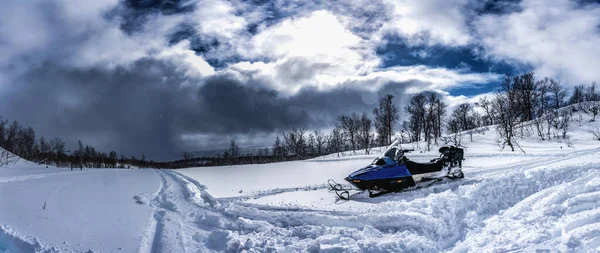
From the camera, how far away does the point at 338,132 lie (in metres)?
74.6

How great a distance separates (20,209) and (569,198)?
11.0m

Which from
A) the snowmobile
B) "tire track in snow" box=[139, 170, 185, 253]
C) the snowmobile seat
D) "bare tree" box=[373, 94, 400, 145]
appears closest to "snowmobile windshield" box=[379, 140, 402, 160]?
A: the snowmobile

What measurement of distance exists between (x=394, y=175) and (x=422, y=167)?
4.16 feet

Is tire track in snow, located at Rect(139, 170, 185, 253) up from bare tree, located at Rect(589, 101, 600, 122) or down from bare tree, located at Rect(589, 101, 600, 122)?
down

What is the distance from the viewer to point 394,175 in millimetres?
10859

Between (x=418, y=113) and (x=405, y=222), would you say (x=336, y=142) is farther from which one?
(x=405, y=222)

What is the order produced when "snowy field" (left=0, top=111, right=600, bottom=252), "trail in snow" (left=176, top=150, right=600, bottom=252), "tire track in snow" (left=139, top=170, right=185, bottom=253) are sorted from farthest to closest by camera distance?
"tire track in snow" (left=139, top=170, right=185, bottom=253) → "trail in snow" (left=176, top=150, right=600, bottom=252) → "snowy field" (left=0, top=111, right=600, bottom=252)

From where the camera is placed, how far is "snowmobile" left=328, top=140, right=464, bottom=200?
10.8 metres

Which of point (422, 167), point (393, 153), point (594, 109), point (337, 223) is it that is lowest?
point (337, 223)

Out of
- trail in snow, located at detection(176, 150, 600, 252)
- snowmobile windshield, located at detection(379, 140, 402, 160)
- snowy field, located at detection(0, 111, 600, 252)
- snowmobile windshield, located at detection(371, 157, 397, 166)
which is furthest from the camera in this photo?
snowmobile windshield, located at detection(379, 140, 402, 160)

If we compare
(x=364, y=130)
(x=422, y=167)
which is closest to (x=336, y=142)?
(x=364, y=130)

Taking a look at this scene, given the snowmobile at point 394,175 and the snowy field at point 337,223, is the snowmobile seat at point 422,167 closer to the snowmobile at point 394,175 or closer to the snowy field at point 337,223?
the snowmobile at point 394,175

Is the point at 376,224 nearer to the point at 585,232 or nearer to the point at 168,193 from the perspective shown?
the point at 585,232

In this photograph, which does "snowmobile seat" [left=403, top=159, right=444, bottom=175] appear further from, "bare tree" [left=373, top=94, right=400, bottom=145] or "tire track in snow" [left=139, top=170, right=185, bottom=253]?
"bare tree" [left=373, top=94, right=400, bottom=145]
